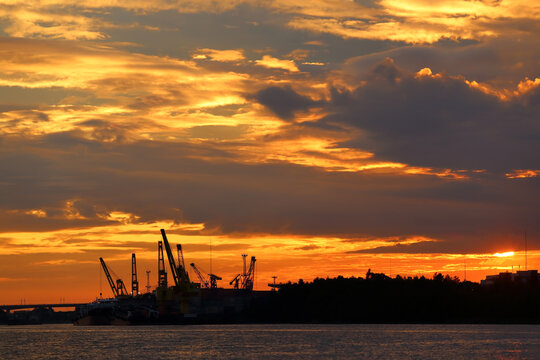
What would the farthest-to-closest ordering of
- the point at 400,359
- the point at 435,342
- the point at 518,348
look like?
1. the point at 435,342
2. the point at 518,348
3. the point at 400,359

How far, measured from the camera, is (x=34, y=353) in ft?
516

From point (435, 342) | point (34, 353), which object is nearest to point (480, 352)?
point (435, 342)

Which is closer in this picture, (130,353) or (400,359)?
(400,359)

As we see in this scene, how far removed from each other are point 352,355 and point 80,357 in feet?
156

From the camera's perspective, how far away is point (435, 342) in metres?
185

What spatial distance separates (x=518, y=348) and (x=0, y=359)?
97.4 metres

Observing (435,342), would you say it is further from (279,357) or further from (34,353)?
(34,353)

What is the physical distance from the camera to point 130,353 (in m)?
149

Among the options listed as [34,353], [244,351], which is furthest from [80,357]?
[244,351]

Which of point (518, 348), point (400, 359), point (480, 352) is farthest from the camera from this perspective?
point (518, 348)

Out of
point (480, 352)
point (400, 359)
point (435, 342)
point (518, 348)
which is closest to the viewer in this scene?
point (400, 359)

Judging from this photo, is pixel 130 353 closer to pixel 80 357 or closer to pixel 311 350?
pixel 80 357

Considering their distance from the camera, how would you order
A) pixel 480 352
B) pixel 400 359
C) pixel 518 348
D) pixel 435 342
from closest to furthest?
1. pixel 400 359
2. pixel 480 352
3. pixel 518 348
4. pixel 435 342

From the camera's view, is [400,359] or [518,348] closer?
[400,359]
